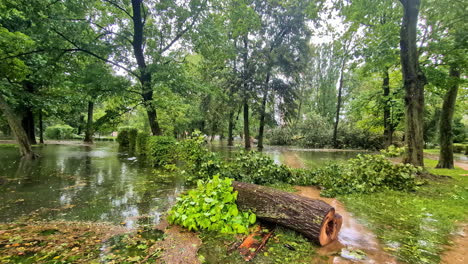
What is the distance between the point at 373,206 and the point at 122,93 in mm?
9744

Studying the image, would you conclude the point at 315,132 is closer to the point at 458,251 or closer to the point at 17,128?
the point at 458,251

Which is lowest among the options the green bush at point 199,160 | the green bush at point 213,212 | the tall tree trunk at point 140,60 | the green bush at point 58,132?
the green bush at point 213,212

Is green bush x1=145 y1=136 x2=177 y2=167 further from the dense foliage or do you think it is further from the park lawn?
the park lawn

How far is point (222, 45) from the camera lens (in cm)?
1041

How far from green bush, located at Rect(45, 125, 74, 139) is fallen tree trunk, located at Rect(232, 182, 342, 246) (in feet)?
104

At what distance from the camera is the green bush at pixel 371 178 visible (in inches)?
212

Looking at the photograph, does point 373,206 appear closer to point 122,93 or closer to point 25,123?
point 122,93

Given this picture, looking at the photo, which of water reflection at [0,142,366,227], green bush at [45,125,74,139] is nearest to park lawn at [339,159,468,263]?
water reflection at [0,142,366,227]

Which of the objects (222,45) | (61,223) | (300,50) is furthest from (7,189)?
(300,50)

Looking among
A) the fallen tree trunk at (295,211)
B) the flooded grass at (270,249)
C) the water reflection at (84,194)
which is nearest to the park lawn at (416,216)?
the fallen tree trunk at (295,211)

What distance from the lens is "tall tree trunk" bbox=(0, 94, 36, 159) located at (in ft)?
27.7

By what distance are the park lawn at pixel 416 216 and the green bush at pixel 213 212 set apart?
6.29 ft

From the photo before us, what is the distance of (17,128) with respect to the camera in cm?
877

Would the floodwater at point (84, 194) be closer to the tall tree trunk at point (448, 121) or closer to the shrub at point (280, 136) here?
the tall tree trunk at point (448, 121)
